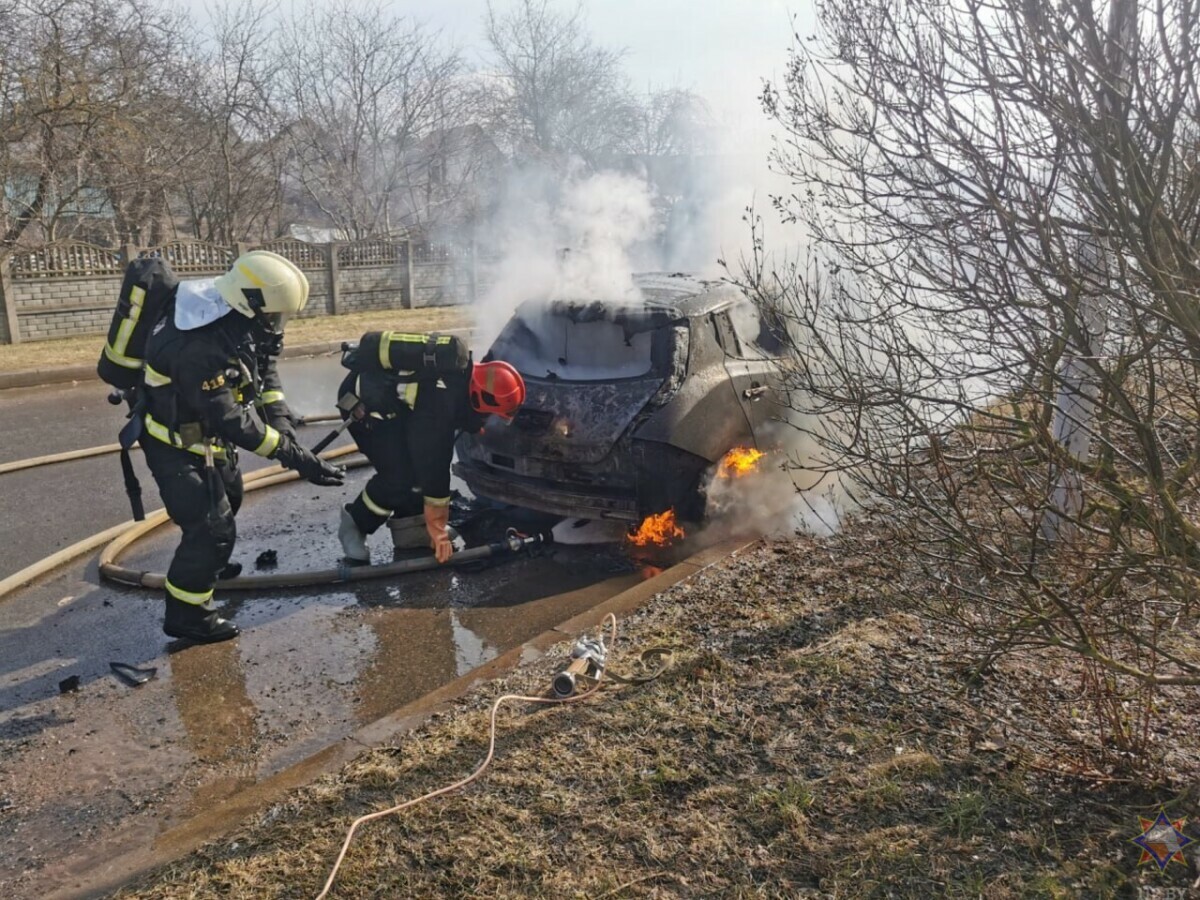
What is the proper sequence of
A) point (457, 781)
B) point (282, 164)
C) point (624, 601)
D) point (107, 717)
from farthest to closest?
point (282, 164) < point (624, 601) < point (107, 717) < point (457, 781)

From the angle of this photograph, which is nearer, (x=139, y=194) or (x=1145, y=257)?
(x=1145, y=257)

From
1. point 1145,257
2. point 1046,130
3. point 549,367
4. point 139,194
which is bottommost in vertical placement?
point 549,367

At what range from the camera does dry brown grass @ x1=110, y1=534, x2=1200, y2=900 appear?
8.70 ft

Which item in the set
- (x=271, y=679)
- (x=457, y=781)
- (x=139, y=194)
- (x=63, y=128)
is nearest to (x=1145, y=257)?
(x=457, y=781)

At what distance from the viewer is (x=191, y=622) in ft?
15.6

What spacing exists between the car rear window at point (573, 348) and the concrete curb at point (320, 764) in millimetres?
1486

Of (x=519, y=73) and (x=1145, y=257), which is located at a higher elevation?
(x=519, y=73)

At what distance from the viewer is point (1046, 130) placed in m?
2.82

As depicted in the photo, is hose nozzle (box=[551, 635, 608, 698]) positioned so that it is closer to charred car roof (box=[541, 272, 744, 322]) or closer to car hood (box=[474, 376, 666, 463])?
car hood (box=[474, 376, 666, 463])

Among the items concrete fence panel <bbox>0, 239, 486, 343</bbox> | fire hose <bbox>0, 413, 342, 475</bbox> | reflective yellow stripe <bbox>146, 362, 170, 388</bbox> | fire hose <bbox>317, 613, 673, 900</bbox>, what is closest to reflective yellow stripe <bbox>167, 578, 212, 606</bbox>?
reflective yellow stripe <bbox>146, 362, 170, 388</bbox>

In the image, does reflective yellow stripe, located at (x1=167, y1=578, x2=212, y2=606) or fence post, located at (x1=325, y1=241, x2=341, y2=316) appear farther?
fence post, located at (x1=325, y1=241, x2=341, y2=316)

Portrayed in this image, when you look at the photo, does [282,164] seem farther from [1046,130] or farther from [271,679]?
[1046,130]

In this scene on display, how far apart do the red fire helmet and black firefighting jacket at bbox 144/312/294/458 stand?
124cm

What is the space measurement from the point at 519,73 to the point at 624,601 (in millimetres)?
27430
